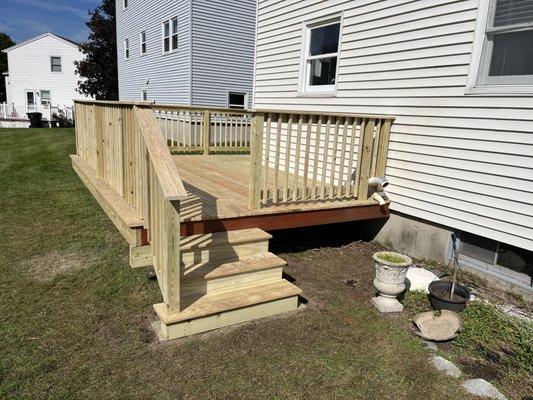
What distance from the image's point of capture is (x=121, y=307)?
10.9ft

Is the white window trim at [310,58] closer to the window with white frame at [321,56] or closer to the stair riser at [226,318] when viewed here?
the window with white frame at [321,56]

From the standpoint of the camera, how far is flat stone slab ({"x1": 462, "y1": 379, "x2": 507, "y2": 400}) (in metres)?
2.51

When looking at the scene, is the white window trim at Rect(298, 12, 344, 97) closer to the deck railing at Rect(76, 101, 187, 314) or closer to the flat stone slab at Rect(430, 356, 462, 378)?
the deck railing at Rect(76, 101, 187, 314)

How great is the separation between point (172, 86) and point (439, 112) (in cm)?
1190

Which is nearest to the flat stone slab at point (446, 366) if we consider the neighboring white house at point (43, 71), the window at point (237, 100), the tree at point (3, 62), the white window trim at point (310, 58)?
the white window trim at point (310, 58)

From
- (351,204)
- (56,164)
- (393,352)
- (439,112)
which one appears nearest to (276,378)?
(393,352)

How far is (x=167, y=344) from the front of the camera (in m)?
2.86

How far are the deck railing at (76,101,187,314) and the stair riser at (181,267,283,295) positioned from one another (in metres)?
0.26

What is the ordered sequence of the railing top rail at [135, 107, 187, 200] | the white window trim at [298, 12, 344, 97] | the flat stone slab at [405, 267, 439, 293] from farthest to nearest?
1. the white window trim at [298, 12, 344, 97]
2. the flat stone slab at [405, 267, 439, 293]
3. the railing top rail at [135, 107, 187, 200]

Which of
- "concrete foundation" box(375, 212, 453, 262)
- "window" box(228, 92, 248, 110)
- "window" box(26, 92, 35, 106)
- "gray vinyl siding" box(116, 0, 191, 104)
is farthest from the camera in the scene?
"window" box(26, 92, 35, 106)

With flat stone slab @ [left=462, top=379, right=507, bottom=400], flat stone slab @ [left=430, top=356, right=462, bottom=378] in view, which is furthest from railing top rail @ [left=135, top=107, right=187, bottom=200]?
flat stone slab @ [left=462, top=379, right=507, bottom=400]

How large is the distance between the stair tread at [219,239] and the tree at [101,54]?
23.3 metres

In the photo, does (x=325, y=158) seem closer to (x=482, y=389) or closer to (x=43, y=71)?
(x=482, y=389)

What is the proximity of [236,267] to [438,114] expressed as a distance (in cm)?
275
